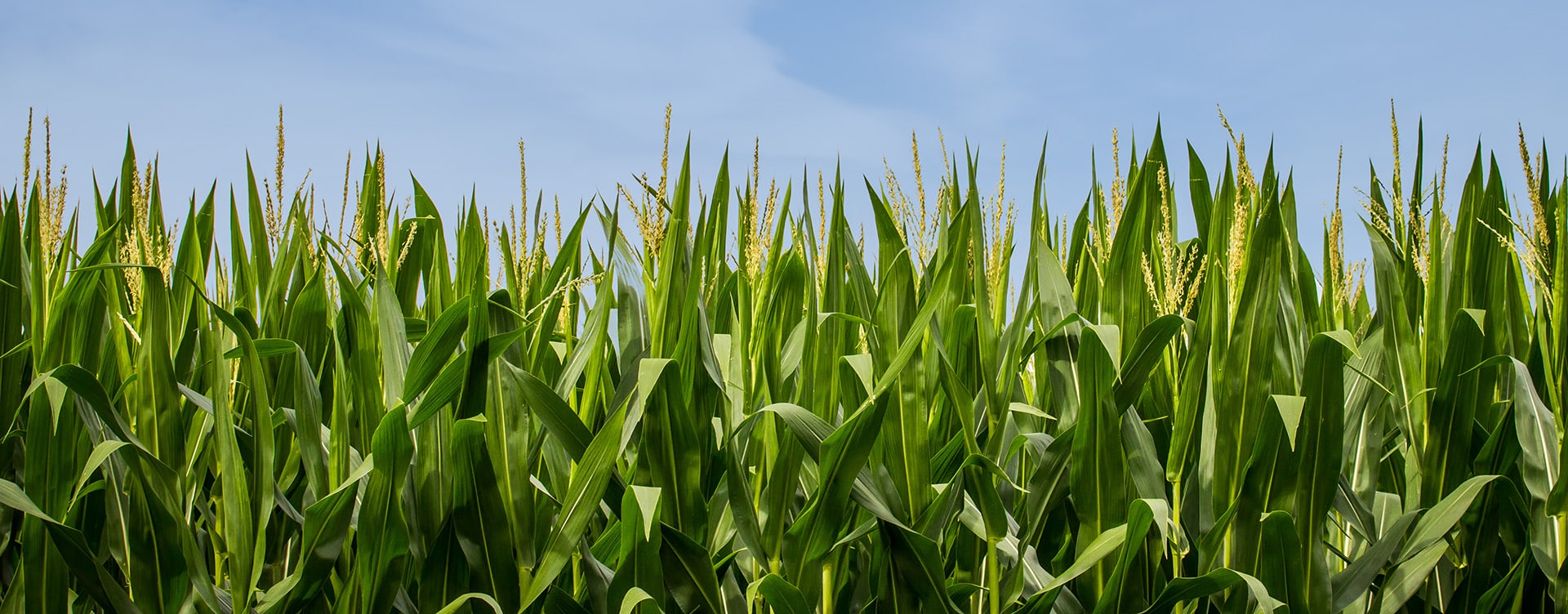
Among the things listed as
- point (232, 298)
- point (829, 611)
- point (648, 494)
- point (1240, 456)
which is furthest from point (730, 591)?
point (232, 298)

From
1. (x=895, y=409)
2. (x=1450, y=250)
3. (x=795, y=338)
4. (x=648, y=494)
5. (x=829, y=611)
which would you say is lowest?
(x=829, y=611)

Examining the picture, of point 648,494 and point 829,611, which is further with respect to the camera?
point 829,611

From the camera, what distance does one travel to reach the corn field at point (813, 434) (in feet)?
4.91

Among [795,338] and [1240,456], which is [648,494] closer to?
[795,338]

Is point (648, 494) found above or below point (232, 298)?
below

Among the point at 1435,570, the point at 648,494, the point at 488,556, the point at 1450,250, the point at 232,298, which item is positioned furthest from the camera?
the point at 232,298

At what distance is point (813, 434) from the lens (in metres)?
1.49

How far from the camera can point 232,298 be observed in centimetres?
229

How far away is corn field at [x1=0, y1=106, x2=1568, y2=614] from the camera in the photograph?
1496mm

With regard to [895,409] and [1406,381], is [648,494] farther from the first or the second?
[1406,381]

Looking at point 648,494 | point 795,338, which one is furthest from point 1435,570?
point 648,494

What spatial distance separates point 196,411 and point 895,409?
126 centimetres

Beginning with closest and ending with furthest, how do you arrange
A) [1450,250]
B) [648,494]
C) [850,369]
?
[648,494]
[850,369]
[1450,250]

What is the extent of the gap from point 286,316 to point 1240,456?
1.74 m
